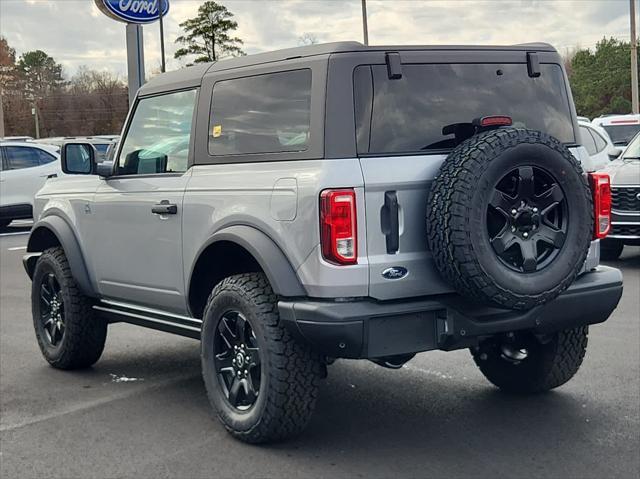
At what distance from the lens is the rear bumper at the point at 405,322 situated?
421 cm

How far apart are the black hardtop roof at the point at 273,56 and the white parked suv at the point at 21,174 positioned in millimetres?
12422

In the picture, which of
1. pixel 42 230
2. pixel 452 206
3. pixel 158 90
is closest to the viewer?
pixel 452 206

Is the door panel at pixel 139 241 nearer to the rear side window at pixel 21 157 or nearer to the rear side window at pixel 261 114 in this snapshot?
the rear side window at pixel 261 114

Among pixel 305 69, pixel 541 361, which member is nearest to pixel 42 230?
pixel 305 69

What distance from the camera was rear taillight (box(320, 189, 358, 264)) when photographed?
421 centimetres

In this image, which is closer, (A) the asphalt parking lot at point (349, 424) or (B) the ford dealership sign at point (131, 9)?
(A) the asphalt parking lot at point (349, 424)

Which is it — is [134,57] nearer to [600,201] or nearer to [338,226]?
[600,201]

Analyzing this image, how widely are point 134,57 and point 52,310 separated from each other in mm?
21960

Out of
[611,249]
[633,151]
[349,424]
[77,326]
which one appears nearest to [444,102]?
[349,424]

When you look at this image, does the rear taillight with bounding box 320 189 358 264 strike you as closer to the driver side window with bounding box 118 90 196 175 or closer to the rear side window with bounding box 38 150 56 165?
the driver side window with bounding box 118 90 196 175

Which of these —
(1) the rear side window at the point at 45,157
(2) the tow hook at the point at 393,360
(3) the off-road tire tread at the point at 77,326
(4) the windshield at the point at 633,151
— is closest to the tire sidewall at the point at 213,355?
(2) the tow hook at the point at 393,360

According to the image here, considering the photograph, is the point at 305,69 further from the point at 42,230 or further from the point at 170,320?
the point at 42,230

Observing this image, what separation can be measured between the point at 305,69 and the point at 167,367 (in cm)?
290

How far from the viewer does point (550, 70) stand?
4.99 metres
